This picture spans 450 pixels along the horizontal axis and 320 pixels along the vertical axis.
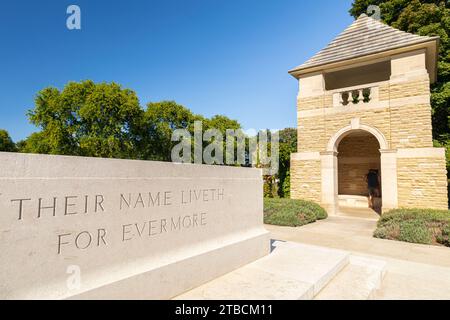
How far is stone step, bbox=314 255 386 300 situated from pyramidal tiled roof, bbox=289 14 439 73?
35.3ft

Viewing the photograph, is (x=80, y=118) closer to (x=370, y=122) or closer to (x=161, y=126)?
(x=161, y=126)

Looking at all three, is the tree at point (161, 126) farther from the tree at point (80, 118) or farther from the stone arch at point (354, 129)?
the stone arch at point (354, 129)

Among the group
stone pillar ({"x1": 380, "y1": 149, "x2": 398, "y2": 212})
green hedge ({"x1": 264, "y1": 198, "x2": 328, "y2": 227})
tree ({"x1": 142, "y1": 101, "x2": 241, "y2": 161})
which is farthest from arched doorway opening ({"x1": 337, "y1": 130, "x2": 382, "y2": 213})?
tree ({"x1": 142, "y1": 101, "x2": 241, "y2": 161})

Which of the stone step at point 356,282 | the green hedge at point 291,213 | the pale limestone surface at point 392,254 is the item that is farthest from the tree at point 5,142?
the stone step at point 356,282

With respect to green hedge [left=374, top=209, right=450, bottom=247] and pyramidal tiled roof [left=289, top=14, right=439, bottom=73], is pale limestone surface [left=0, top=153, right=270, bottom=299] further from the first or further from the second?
pyramidal tiled roof [left=289, top=14, right=439, bottom=73]

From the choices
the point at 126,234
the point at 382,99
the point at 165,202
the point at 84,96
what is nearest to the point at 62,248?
the point at 126,234

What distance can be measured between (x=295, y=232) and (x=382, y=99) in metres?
7.84

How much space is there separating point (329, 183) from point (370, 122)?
3.43m

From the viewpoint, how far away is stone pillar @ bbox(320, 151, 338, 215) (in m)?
12.8

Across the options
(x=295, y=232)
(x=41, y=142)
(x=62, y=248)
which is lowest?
(x=295, y=232)

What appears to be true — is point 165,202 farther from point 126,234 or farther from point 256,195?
point 256,195

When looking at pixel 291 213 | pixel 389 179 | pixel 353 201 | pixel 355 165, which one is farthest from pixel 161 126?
pixel 389 179
